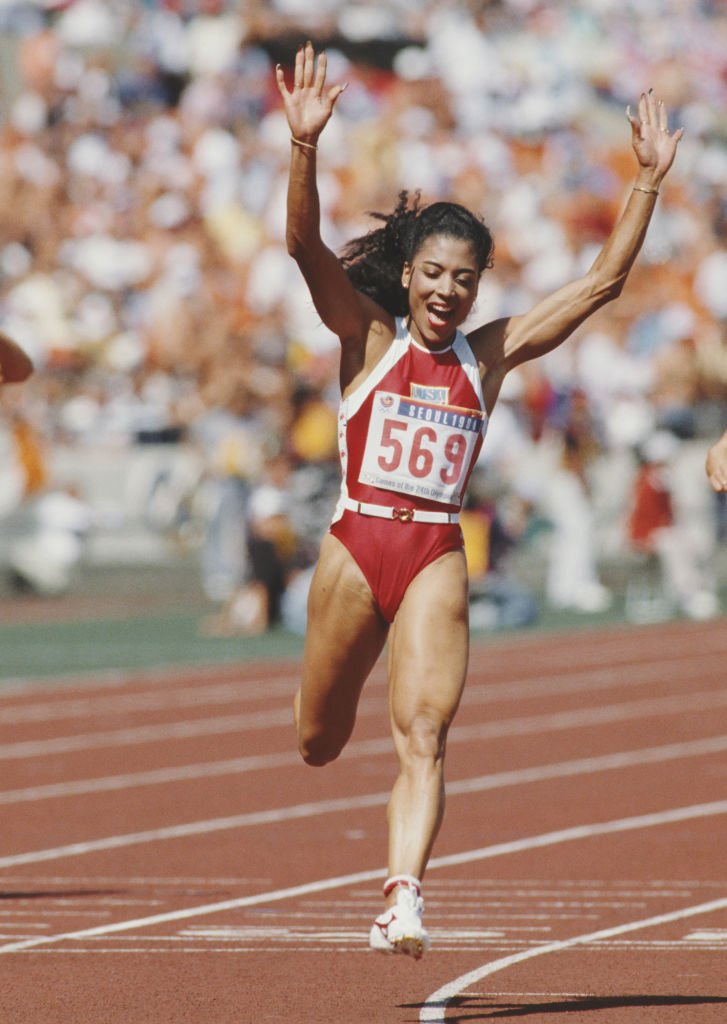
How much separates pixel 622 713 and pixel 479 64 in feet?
53.4

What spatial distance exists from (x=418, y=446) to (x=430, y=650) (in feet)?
1.90

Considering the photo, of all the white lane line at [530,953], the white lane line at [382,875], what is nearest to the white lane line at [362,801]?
the white lane line at [382,875]

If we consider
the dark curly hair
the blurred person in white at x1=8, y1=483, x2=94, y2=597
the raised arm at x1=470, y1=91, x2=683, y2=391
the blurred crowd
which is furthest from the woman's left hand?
the blurred person in white at x1=8, y1=483, x2=94, y2=597

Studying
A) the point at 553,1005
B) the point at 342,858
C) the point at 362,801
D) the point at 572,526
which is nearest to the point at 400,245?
the point at 553,1005

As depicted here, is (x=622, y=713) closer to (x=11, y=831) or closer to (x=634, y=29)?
(x=11, y=831)

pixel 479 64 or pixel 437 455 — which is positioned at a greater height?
pixel 479 64

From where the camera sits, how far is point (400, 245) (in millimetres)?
6566

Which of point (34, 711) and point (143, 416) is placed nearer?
point (34, 711)

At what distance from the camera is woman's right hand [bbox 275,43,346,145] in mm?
6000

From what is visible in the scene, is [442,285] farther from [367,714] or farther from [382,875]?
[367,714]

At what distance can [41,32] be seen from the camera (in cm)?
2869

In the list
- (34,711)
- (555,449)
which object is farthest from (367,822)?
(555,449)

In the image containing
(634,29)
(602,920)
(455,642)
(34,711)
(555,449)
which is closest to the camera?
(455,642)

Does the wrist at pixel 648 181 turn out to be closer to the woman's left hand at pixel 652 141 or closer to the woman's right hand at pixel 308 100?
the woman's left hand at pixel 652 141
